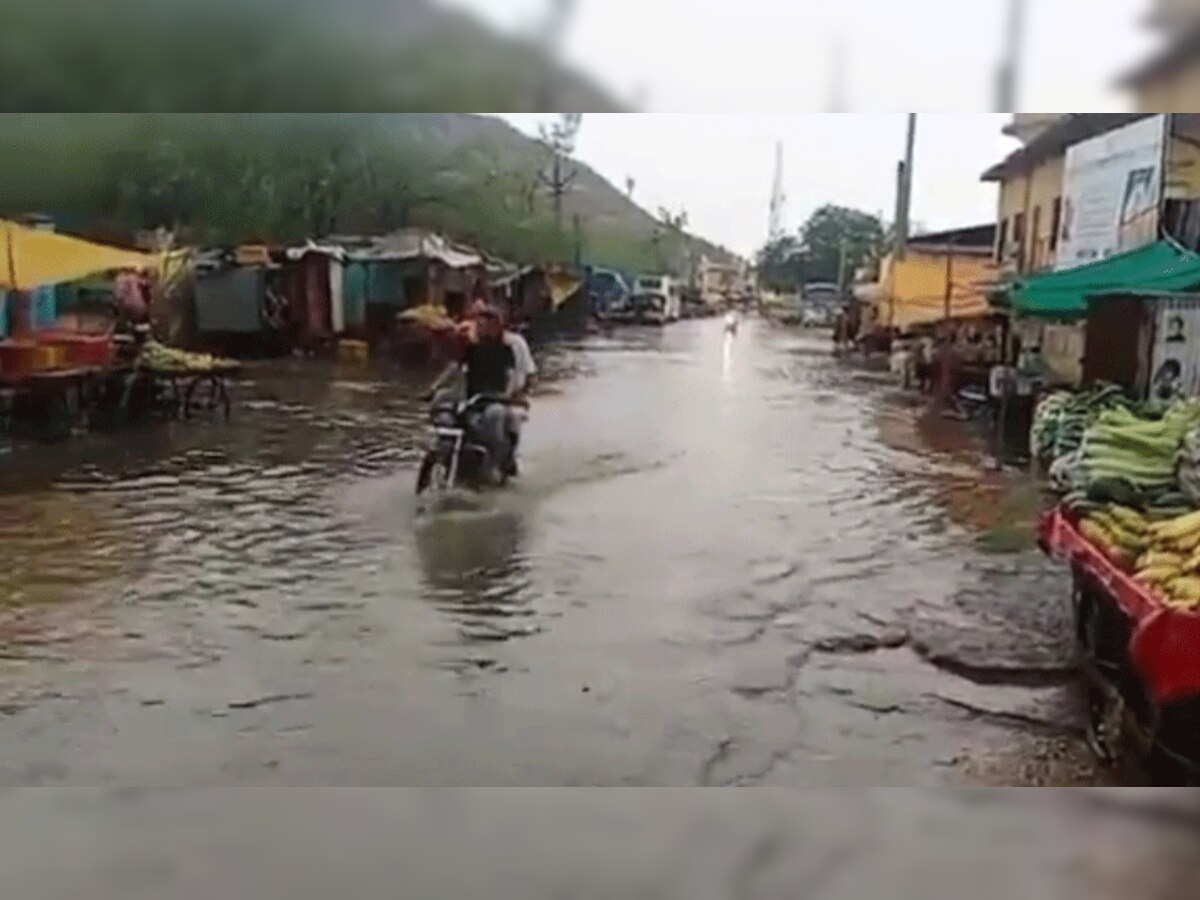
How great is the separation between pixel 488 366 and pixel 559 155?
21.8 inches

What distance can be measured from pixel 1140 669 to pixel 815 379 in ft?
3.43

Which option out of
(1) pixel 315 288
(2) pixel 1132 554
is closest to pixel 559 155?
(1) pixel 315 288

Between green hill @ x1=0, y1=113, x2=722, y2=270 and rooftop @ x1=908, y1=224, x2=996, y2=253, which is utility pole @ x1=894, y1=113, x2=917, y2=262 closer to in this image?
rooftop @ x1=908, y1=224, x2=996, y2=253

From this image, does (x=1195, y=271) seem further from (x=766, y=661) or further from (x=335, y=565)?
(x=335, y=565)

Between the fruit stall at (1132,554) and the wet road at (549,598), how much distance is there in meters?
0.12

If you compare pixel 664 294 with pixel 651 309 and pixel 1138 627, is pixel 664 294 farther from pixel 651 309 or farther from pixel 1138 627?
pixel 1138 627

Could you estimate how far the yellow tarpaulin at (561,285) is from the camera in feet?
12.4

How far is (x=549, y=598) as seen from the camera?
3.61 m

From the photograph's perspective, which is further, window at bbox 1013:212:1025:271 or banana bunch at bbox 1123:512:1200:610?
window at bbox 1013:212:1025:271

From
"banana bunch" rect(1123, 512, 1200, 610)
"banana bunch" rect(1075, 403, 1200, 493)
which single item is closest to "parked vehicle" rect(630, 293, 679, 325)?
"banana bunch" rect(1075, 403, 1200, 493)

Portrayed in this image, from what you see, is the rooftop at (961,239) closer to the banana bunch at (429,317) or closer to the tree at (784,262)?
the tree at (784,262)

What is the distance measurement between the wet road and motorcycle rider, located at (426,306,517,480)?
0.07 metres

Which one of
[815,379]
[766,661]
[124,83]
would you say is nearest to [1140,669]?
[766,661]

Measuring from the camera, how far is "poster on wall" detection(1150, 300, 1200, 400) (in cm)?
353
